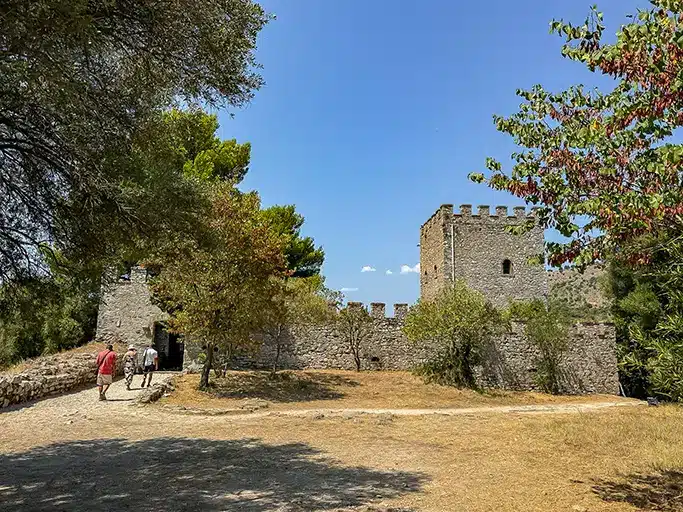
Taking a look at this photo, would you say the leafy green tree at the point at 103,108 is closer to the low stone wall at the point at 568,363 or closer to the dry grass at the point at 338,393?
the dry grass at the point at 338,393

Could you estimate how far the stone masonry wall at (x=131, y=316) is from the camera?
20328mm

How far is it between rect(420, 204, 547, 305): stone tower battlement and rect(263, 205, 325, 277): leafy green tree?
6.96 meters

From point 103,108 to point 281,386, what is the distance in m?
12.2

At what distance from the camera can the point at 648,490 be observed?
20.3ft

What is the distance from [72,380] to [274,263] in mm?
6458

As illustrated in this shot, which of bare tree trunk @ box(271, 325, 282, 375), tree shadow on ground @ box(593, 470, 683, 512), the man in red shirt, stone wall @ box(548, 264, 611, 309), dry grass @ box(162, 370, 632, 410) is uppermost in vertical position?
stone wall @ box(548, 264, 611, 309)

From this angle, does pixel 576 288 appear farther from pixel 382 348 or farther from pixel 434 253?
pixel 382 348

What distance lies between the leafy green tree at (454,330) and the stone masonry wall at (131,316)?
10.1 meters

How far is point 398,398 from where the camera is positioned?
1559 centimetres

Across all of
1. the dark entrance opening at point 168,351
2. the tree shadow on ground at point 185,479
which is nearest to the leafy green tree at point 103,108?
the tree shadow on ground at point 185,479

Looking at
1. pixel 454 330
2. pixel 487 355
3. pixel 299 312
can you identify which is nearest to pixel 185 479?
pixel 299 312

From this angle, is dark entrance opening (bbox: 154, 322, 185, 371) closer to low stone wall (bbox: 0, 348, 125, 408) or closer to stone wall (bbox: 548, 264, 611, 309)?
low stone wall (bbox: 0, 348, 125, 408)

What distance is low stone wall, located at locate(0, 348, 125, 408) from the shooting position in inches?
447

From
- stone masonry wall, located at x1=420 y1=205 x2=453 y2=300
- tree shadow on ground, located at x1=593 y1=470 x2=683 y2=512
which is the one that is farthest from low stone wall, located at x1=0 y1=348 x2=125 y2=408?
stone masonry wall, located at x1=420 y1=205 x2=453 y2=300
